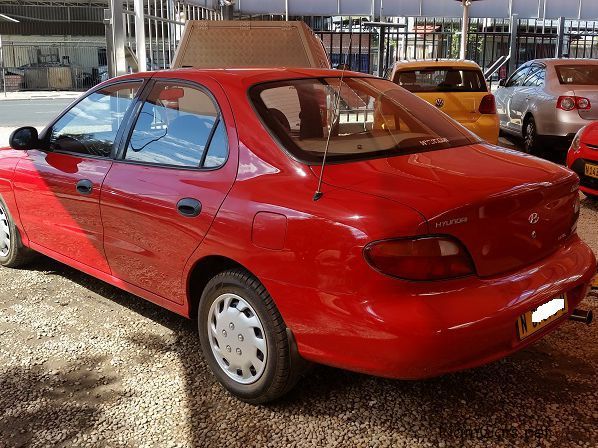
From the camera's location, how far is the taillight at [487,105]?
8.95m

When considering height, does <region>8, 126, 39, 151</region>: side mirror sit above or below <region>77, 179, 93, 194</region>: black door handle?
above

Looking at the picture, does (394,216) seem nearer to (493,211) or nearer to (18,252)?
(493,211)

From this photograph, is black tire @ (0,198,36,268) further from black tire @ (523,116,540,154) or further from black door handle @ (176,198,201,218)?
black tire @ (523,116,540,154)

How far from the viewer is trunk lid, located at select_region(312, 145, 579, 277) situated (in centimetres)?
249

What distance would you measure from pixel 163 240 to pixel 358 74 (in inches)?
59.4

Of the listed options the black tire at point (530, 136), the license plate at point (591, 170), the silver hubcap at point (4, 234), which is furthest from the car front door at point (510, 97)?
the silver hubcap at point (4, 234)

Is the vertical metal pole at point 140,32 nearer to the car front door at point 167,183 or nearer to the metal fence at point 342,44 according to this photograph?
the metal fence at point 342,44

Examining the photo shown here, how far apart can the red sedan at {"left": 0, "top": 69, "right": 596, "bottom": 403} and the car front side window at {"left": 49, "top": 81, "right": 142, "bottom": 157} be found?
0.07 ft

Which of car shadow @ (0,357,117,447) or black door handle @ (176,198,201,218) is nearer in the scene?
car shadow @ (0,357,117,447)

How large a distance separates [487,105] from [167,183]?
6833 mm

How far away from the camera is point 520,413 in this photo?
286 centimetres

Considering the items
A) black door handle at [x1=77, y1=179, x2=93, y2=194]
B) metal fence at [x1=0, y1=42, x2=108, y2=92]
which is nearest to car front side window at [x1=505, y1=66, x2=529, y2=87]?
black door handle at [x1=77, y1=179, x2=93, y2=194]

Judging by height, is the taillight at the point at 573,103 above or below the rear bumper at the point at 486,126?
above

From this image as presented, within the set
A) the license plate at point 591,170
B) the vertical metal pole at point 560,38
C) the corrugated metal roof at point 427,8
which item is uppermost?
the corrugated metal roof at point 427,8
